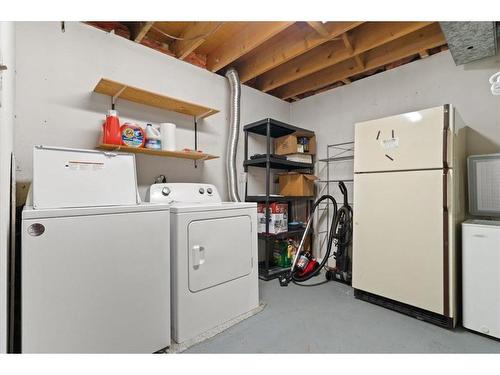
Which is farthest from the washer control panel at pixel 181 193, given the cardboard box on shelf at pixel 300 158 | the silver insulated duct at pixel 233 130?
the cardboard box on shelf at pixel 300 158

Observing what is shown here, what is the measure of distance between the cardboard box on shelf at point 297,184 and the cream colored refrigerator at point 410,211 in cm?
86

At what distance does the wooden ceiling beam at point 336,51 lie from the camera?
86.4 inches

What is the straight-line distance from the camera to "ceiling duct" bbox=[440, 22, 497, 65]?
185 centimetres

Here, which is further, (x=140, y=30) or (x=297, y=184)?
(x=297, y=184)

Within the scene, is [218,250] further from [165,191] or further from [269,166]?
[269,166]

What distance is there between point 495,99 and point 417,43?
89 centimetres

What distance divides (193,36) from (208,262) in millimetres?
2066

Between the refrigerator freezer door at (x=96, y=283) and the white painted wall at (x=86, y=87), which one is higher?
the white painted wall at (x=86, y=87)

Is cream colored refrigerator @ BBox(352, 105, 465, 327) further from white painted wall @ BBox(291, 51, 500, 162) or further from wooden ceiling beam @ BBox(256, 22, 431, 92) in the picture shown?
wooden ceiling beam @ BBox(256, 22, 431, 92)

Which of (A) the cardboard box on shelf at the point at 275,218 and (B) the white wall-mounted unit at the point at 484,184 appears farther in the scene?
(A) the cardboard box on shelf at the point at 275,218

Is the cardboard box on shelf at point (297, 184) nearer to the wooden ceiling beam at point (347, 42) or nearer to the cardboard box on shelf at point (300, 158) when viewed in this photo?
the cardboard box on shelf at point (300, 158)

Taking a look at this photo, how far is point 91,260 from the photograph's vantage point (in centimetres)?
137

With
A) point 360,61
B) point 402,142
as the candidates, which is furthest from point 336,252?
point 360,61

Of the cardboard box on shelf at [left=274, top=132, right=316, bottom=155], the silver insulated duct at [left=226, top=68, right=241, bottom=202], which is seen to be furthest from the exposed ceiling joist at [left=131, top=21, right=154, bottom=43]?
the cardboard box on shelf at [left=274, top=132, right=316, bottom=155]
